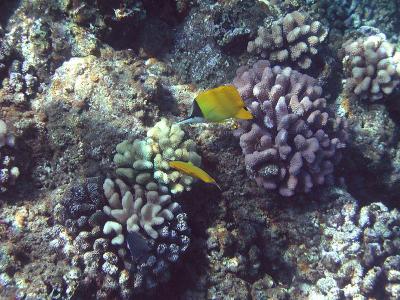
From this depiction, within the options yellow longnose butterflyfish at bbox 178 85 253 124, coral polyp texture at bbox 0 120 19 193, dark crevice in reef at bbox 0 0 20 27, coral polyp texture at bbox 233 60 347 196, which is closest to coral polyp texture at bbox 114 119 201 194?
coral polyp texture at bbox 233 60 347 196

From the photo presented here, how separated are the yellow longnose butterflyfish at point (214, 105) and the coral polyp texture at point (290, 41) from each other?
6.71ft

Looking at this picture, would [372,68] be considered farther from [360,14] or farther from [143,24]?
[143,24]

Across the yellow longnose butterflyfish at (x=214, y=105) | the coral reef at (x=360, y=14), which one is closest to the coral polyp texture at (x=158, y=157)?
the yellow longnose butterflyfish at (x=214, y=105)

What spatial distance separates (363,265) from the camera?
394cm

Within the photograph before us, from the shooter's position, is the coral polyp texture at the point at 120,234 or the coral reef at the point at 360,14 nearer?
the coral polyp texture at the point at 120,234

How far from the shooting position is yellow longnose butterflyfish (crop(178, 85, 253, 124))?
2676mm

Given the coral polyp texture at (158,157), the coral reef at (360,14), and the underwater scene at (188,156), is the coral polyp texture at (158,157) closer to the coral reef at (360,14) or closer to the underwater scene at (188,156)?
the underwater scene at (188,156)

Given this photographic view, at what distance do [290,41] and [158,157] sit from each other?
237cm

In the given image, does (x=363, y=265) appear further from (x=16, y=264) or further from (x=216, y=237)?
(x=16, y=264)

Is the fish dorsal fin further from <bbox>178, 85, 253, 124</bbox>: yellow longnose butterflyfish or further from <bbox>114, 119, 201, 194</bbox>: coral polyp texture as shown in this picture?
<bbox>114, 119, 201, 194</bbox>: coral polyp texture

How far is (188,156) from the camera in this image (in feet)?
12.0

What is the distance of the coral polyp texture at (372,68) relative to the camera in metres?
4.72

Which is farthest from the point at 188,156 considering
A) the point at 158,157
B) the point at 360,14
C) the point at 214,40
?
the point at 360,14

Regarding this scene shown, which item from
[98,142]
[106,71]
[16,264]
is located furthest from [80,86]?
[16,264]
